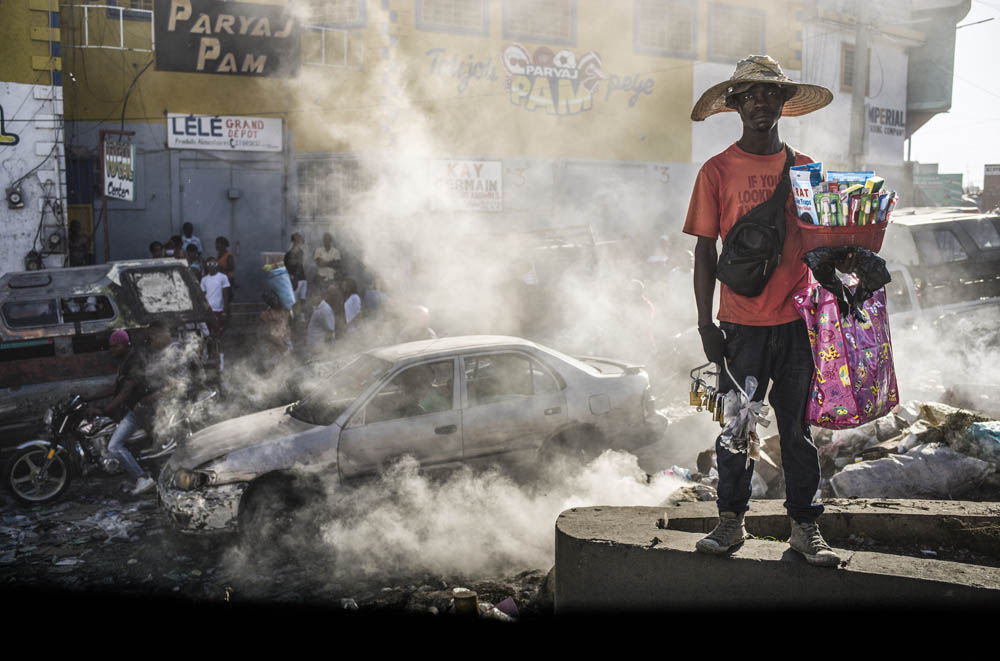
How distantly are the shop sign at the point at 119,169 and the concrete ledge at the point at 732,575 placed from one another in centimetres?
1358

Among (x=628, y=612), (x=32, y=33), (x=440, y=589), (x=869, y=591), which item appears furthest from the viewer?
(x=32, y=33)

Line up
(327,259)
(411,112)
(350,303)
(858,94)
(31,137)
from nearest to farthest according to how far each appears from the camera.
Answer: (350,303), (31,137), (327,259), (411,112), (858,94)

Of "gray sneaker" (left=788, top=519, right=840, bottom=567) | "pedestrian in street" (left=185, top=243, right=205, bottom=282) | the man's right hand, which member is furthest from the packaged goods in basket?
"pedestrian in street" (left=185, top=243, right=205, bottom=282)

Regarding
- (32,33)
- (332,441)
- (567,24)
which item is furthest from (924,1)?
(332,441)

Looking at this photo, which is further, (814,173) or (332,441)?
(332,441)

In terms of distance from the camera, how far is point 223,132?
610 inches

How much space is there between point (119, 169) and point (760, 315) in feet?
47.7

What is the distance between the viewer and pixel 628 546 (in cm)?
344

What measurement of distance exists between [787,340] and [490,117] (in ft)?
51.5

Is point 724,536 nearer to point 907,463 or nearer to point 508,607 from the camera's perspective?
point 508,607

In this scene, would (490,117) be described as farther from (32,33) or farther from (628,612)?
(628,612)

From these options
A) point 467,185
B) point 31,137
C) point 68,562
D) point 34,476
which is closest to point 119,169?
point 31,137

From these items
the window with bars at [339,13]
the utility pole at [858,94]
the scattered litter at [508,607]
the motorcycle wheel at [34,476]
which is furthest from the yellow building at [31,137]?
the utility pole at [858,94]

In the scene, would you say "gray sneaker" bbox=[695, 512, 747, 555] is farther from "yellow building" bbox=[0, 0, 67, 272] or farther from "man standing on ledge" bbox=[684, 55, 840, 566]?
"yellow building" bbox=[0, 0, 67, 272]
